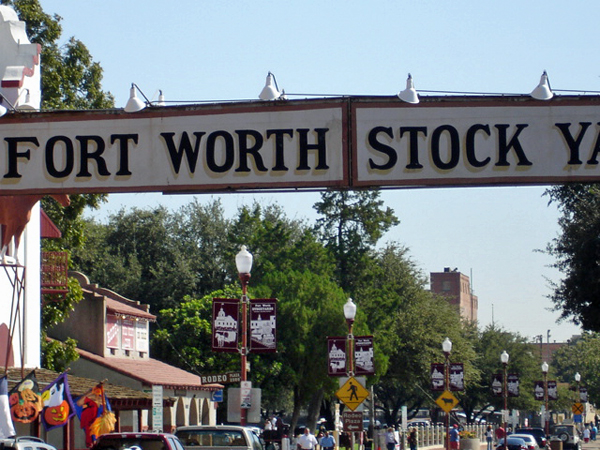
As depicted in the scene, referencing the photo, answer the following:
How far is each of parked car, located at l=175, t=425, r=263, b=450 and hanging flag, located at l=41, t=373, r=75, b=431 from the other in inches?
104

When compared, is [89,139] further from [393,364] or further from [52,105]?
[393,364]

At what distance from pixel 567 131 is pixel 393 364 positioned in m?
57.0

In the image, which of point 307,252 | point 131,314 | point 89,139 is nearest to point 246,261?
point 89,139

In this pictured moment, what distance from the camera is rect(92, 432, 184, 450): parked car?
17078 mm

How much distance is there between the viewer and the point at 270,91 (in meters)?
12.5

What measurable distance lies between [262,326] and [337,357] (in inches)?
193

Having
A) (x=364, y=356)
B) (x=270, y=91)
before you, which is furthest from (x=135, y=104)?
(x=364, y=356)

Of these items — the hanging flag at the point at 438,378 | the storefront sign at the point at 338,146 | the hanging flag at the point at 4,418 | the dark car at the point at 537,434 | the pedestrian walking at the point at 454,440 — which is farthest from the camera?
the dark car at the point at 537,434

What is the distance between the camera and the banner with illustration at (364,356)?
105 feet

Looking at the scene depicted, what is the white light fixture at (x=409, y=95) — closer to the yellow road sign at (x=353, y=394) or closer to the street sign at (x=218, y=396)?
the yellow road sign at (x=353, y=394)

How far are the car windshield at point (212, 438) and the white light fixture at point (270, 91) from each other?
11.1 meters

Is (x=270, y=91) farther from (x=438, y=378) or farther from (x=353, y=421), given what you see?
(x=438, y=378)

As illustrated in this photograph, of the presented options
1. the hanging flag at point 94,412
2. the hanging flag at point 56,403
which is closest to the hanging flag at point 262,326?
the hanging flag at point 94,412

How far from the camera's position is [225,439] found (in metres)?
21.9
